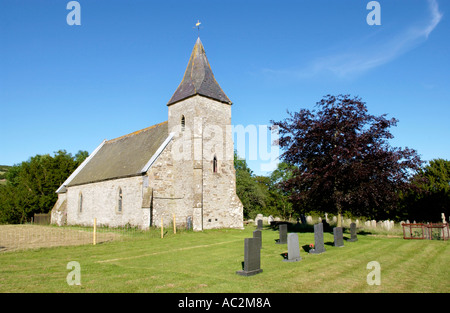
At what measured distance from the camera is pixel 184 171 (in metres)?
24.2

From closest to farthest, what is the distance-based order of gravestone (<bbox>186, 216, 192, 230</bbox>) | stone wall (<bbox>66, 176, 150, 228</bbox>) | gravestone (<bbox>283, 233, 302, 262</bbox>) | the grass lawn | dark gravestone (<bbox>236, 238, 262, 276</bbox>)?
the grass lawn
dark gravestone (<bbox>236, 238, 262, 276</bbox>)
gravestone (<bbox>283, 233, 302, 262</bbox>)
gravestone (<bbox>186, 216, 192, 230</bbox>)
stone wall (<bbox>66, 176, 150, 228</bbox>)

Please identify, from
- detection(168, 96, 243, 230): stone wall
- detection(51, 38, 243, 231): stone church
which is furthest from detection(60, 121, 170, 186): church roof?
detection(168, 96, 243, 230): stone wall

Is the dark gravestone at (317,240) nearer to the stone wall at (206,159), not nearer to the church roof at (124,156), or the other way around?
the stone wall at (206,159)

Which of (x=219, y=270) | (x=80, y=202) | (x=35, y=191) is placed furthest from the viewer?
(x=35, y=191)

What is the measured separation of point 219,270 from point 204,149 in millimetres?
15657

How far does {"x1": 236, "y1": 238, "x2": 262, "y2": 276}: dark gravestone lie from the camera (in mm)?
8297

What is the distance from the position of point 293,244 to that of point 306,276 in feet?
7.48

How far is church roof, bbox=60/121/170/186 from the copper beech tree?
11.4 metres

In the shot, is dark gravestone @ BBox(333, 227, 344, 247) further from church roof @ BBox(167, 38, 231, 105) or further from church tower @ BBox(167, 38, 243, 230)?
church roof @ BBox(167, 38, 231, 105)

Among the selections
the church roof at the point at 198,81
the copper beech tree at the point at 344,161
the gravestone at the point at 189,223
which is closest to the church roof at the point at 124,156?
the church roof at the point at 198,81

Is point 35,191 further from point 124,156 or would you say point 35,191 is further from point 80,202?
point 124,156

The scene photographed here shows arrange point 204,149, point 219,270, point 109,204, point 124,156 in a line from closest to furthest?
point 219,270
point 204,149
point 109,204
point 124,156

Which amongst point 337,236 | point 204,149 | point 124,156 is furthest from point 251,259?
point 124,156
